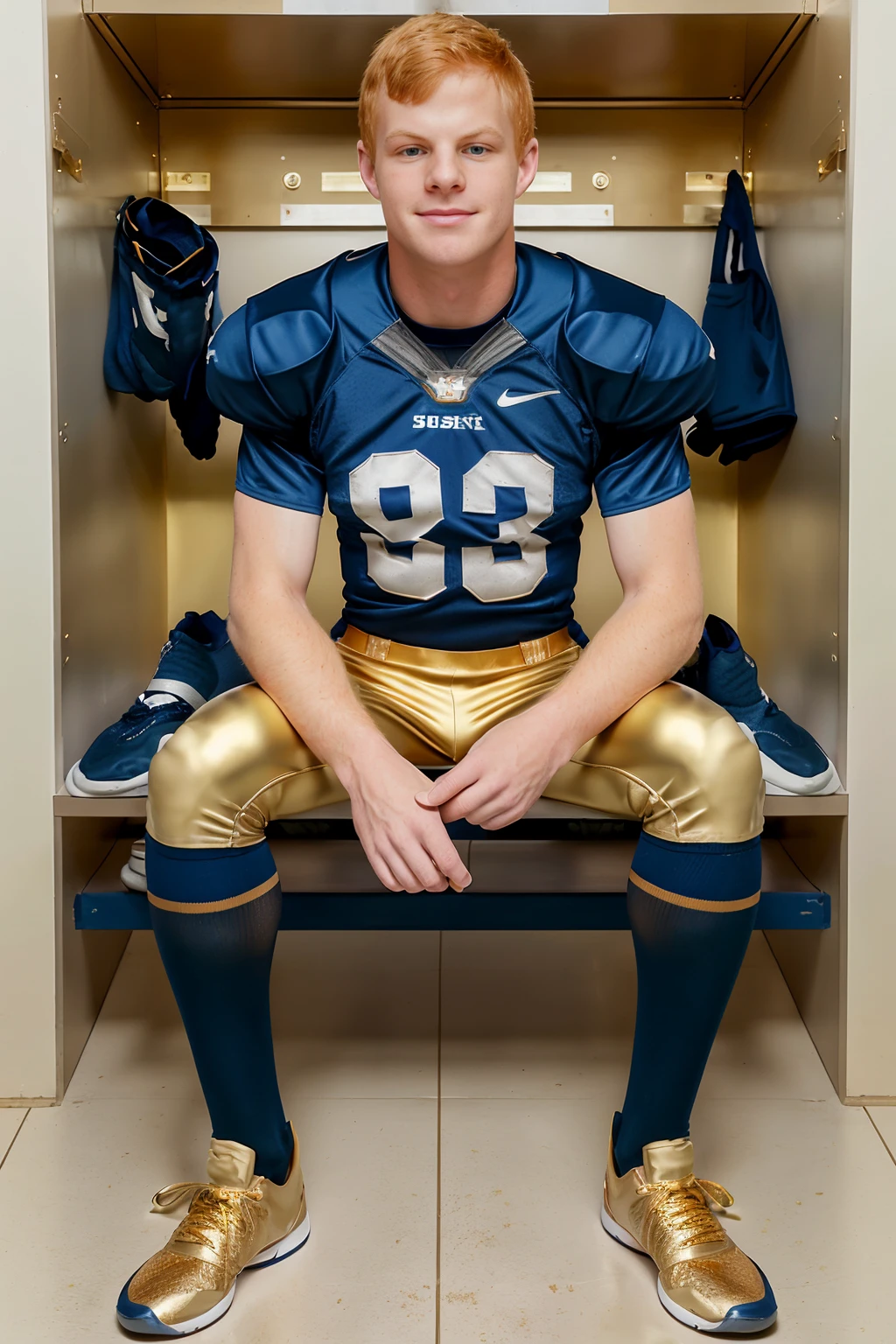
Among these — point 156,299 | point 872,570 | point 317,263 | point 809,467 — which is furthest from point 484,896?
point 317,263

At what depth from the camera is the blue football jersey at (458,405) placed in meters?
1.38

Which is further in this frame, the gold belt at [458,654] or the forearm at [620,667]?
the gold belt at [458,654]

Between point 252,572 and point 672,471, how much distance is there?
0.47m

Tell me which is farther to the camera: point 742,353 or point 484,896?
point 742,353

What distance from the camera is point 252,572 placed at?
1379 millimetres

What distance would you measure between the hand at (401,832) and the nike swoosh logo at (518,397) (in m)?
0.42

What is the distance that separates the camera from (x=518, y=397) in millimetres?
1400

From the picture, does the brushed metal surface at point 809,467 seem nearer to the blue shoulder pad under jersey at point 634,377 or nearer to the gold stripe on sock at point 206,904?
the blue shoulder pad under jersey at point 634,377

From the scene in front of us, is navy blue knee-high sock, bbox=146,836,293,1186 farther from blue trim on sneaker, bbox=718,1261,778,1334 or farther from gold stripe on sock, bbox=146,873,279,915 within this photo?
blue trim on sneaker, bbox=718,1261,778,1334

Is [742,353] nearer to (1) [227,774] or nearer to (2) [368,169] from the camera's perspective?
(2) [368,169]

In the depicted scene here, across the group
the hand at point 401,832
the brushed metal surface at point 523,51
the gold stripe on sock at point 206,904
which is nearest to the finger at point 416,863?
the hand at point 401,832

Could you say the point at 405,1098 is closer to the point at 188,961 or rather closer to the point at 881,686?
the point at 188,961

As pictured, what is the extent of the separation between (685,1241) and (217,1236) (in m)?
0.46

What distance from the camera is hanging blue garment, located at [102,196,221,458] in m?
1.85
